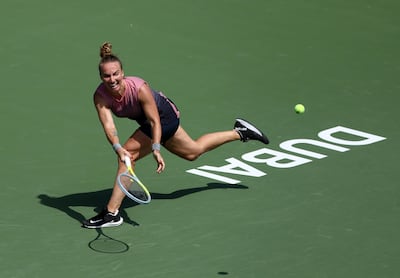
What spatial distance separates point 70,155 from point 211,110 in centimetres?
249

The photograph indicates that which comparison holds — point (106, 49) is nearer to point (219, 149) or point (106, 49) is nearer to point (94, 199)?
point (94, 199)

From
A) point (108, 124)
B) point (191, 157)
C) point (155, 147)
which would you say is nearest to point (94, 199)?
point (191, 157)

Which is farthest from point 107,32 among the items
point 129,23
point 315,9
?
point 315,9

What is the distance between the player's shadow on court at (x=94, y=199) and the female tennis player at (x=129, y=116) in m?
0.31

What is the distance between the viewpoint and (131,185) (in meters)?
13.1

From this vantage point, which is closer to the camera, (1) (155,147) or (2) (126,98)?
(1) (155,147)

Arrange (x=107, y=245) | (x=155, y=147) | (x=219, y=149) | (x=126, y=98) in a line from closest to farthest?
(x=107, y=245) < (x=155, y=147) < (x=126, y=98) < (x=219, y=149)

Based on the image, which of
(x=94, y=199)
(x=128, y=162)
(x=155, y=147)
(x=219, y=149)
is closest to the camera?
(x=128, y=162)

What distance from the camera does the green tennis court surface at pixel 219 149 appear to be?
11898 mm

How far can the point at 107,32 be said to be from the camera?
18312 mm

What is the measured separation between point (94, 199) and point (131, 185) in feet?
1.96

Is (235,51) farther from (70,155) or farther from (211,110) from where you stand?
(70,155)

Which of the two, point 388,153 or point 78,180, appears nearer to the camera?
point 78,180

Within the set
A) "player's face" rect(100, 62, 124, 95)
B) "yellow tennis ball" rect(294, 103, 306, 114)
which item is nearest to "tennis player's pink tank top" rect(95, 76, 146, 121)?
"player's face" rect(100, 62, 124, 95)
